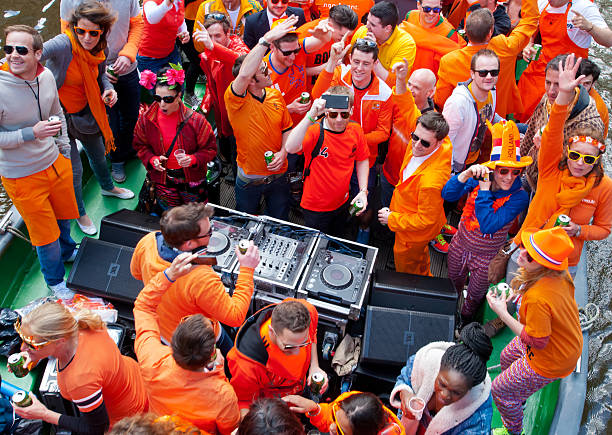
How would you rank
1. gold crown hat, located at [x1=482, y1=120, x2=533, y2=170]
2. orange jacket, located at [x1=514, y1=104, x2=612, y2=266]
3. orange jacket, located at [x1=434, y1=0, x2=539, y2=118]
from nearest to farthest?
orange jacket, located at [x1=514, y1=104, x2=612, y2=266]
gold crown hat, located at [x1=482, y1=120, x2=533, y2=170]
orange jacket, located at [x1=434, y1=0, x2=539, y2=118]

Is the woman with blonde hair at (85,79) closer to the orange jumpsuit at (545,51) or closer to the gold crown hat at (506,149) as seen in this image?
the gold crown hat at (506,149)

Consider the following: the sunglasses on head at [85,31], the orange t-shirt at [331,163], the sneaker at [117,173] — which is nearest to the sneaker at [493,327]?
the orange t-shirt at [331,163]

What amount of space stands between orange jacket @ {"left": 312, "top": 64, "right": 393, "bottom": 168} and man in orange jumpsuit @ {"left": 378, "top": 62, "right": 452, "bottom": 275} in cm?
18

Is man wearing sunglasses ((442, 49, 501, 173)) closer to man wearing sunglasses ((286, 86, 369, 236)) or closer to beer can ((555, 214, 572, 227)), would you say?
man wearing sunglasses ((286, 86, 369, 236))

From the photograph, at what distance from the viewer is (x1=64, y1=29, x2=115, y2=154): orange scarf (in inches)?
142

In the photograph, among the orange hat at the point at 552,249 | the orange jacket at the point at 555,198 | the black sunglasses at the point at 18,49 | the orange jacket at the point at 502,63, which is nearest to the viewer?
the orange hat at the point at 552,249

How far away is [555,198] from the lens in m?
3.32

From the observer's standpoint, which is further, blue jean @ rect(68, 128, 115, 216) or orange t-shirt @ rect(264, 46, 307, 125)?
orange t-shirt @ rect(264, 46, 307, 125)

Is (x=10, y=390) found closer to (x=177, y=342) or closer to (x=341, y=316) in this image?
(x=177, y=342)

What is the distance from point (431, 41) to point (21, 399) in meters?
4.28

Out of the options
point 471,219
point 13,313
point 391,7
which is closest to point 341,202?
point 471,219

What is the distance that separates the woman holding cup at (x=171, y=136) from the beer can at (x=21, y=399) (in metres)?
1.85

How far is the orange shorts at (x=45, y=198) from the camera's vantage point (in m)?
3.30

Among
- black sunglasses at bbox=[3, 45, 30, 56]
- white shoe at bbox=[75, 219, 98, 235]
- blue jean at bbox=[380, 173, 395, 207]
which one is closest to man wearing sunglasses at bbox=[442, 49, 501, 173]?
blue jean at bbox=[380, 173, 395, 207]
